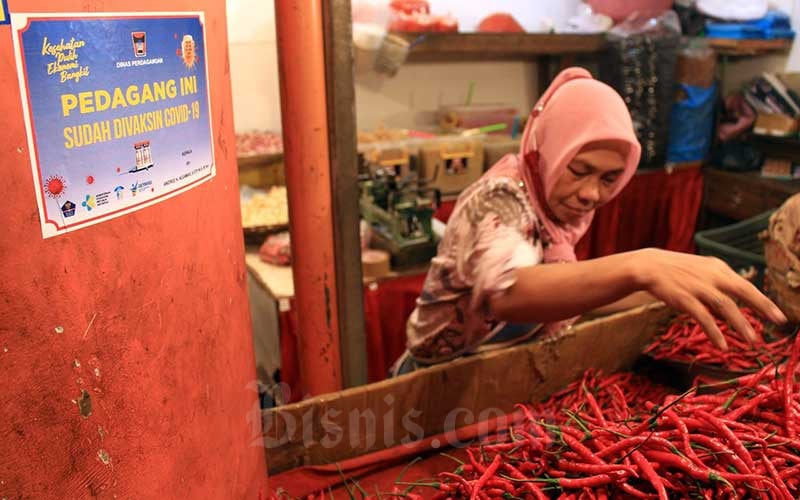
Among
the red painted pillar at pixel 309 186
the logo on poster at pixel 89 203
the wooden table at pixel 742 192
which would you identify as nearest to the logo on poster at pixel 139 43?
the logo on poster at pixel 89 203

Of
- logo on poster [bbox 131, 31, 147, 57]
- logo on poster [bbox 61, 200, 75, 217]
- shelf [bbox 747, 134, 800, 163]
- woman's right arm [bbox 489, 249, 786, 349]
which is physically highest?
logo on poster [bbox 131, 31, 147, 57]

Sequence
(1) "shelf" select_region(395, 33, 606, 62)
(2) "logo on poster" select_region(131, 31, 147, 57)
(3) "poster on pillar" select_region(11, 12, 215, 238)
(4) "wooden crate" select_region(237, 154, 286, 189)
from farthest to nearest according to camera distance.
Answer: (1) "shelf" select_region(395, 33, 606, 62), (4) "wooden crate" select_region(237, 154, 286, 189), (2) "logo on poster" select_region(131, 31, 147, 57), (3) "poster on pillar" select_region(11, 12, 215, 238)

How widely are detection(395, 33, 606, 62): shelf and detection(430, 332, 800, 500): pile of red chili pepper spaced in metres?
3.48

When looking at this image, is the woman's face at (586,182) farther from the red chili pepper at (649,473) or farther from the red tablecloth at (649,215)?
the red tablecloth at (649,215)

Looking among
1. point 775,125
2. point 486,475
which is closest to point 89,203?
point 486,475

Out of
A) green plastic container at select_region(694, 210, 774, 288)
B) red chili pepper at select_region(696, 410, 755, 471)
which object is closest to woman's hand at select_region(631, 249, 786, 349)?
red chili pepper at select_region(696, 410, 755, 471)

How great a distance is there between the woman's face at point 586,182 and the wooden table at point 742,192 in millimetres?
3352

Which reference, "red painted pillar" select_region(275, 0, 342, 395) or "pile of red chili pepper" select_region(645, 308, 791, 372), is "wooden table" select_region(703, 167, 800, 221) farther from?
"red painted pillar" select_region(275, 0, 342, 395)

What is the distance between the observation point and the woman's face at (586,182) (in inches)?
68.9

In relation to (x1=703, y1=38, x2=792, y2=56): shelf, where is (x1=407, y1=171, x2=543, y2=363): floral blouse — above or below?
below

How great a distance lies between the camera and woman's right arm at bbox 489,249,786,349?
131 cm

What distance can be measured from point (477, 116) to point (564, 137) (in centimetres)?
354

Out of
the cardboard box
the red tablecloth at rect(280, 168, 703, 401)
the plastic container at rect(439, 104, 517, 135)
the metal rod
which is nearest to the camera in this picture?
the metal rod

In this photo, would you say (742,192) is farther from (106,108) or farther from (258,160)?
(106,108)
